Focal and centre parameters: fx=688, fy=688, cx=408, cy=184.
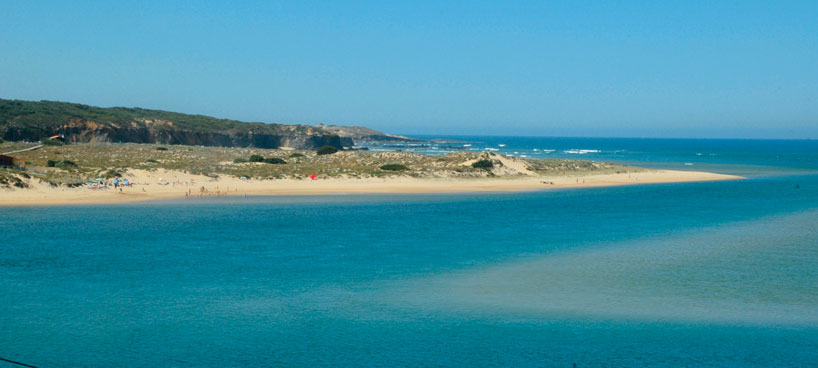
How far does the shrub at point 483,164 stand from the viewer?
6756cm

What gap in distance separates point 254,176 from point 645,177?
135ft

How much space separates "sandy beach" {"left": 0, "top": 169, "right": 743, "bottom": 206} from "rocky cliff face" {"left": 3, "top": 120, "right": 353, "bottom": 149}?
1671 inches

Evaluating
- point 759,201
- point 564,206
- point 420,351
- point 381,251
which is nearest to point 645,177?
point 759,201

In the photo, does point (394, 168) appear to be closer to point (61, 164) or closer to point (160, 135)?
point (61, 164)

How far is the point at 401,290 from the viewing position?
19469 millimetres

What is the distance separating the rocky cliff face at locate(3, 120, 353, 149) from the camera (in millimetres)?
86387

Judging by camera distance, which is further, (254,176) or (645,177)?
(645,177)

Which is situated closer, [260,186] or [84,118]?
[260,186]

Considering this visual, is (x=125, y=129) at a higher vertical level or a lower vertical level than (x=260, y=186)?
higher

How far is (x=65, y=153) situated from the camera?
64.0 meters

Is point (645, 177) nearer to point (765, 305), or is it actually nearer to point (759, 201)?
point (759, 201)

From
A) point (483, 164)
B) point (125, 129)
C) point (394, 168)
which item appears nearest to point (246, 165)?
point (394, 168)

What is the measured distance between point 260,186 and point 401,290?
3297cm

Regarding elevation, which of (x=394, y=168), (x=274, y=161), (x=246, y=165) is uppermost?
(x=274, y=161)
